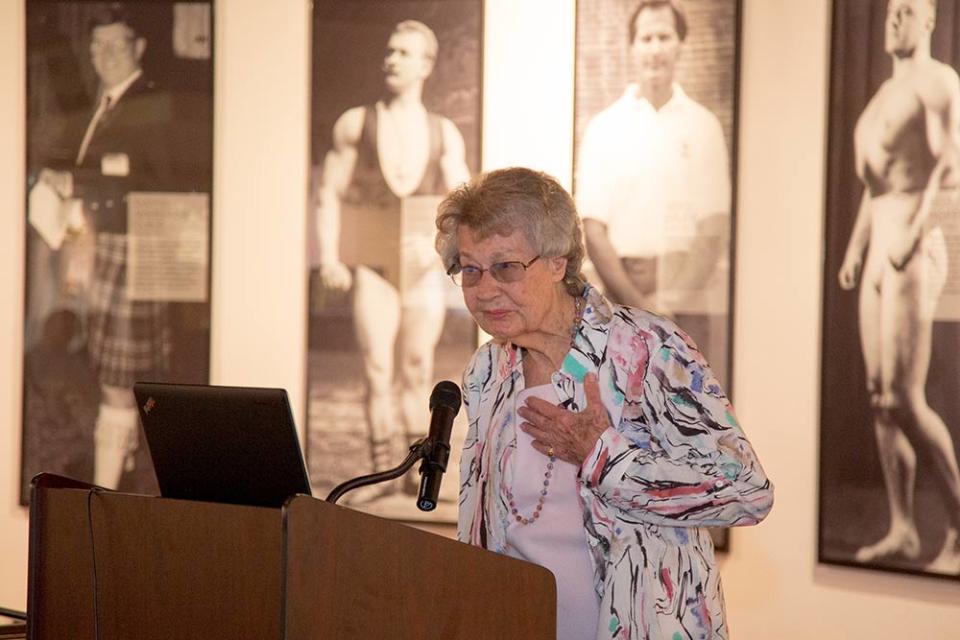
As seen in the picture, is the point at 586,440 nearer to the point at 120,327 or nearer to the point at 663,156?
the point at 663,156

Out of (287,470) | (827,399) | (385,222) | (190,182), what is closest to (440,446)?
(287,470)

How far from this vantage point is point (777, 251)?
128 inches

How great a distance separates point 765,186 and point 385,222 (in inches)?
47.5

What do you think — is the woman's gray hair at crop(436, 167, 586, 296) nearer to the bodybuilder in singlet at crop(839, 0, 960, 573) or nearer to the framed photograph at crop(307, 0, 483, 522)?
the bodybuilder in singlet at crop(839, 0, 960, 573)

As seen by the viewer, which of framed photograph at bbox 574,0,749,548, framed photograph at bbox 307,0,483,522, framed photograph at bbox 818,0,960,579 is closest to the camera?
framed photograph at bbox 818,0,960,579

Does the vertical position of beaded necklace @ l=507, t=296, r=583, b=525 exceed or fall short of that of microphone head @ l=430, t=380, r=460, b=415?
it falls short

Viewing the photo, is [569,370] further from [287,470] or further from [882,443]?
[882,443]

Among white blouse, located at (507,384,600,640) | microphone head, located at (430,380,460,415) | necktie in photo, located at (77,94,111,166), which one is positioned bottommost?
white blouse, located at (507,384,600,640)

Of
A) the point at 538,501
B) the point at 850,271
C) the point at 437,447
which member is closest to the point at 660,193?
the point at 850,271

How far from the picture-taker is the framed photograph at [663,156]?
10.8 ft

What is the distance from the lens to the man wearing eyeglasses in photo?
3889mm

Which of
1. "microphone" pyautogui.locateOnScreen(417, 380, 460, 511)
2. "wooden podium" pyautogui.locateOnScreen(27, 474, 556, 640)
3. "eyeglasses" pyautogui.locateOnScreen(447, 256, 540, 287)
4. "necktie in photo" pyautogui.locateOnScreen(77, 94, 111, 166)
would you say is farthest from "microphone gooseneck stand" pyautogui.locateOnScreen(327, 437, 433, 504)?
"necktie in photo" pyautogui.locateOnScreen(77, 94, 111, 166)

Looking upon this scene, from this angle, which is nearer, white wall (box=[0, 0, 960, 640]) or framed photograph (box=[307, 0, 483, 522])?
white wall (box=[0, 0, 960, 640])

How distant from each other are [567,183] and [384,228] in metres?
0.62
